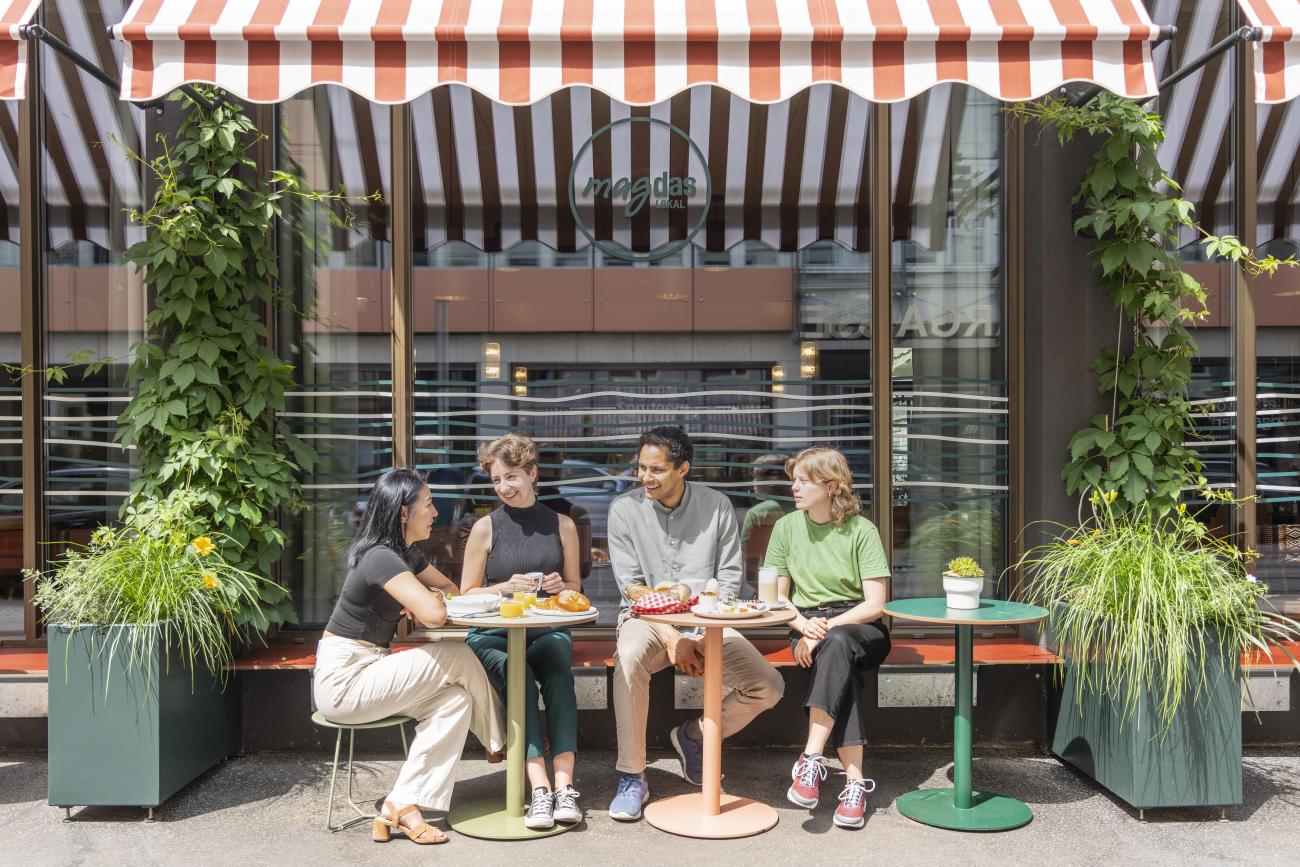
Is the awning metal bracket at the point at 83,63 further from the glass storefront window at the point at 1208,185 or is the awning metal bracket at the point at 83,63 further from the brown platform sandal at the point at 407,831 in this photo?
the glass storefront window at the point at 1208,185

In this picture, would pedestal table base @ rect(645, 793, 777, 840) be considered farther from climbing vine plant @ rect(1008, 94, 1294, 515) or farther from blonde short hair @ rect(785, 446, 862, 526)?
climbing vine plant @ rect(1008, 94, 1294, 515)

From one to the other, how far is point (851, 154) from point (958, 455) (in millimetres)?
1895

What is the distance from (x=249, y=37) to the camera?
3764 mm

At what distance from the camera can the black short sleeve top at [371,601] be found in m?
3.81

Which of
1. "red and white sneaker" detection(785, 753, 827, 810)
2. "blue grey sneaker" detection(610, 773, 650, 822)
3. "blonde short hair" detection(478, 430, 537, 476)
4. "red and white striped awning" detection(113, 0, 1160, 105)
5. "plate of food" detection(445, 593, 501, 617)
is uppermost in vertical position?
"red and white striped awning" detection(113, 0, 1160, 105)

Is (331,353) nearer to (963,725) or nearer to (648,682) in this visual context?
(648,682)

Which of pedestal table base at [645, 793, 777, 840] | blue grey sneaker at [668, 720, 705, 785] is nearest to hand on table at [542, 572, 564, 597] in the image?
blue grey sneaker at [668, 720, 705, 785]

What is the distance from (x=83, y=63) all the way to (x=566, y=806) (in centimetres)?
366

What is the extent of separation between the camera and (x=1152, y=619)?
12.6ft

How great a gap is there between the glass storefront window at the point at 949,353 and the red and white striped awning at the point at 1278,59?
4.66 ft

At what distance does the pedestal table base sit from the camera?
3.87 meters

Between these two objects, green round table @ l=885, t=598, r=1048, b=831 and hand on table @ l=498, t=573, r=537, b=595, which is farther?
hand on table @ l=498, t=573, r=537, b=595

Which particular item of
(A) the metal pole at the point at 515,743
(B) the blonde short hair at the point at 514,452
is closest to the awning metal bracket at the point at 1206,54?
(B) the blonde short hair at the point at 514,452

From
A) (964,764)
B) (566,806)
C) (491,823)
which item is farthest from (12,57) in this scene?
(964,764)
